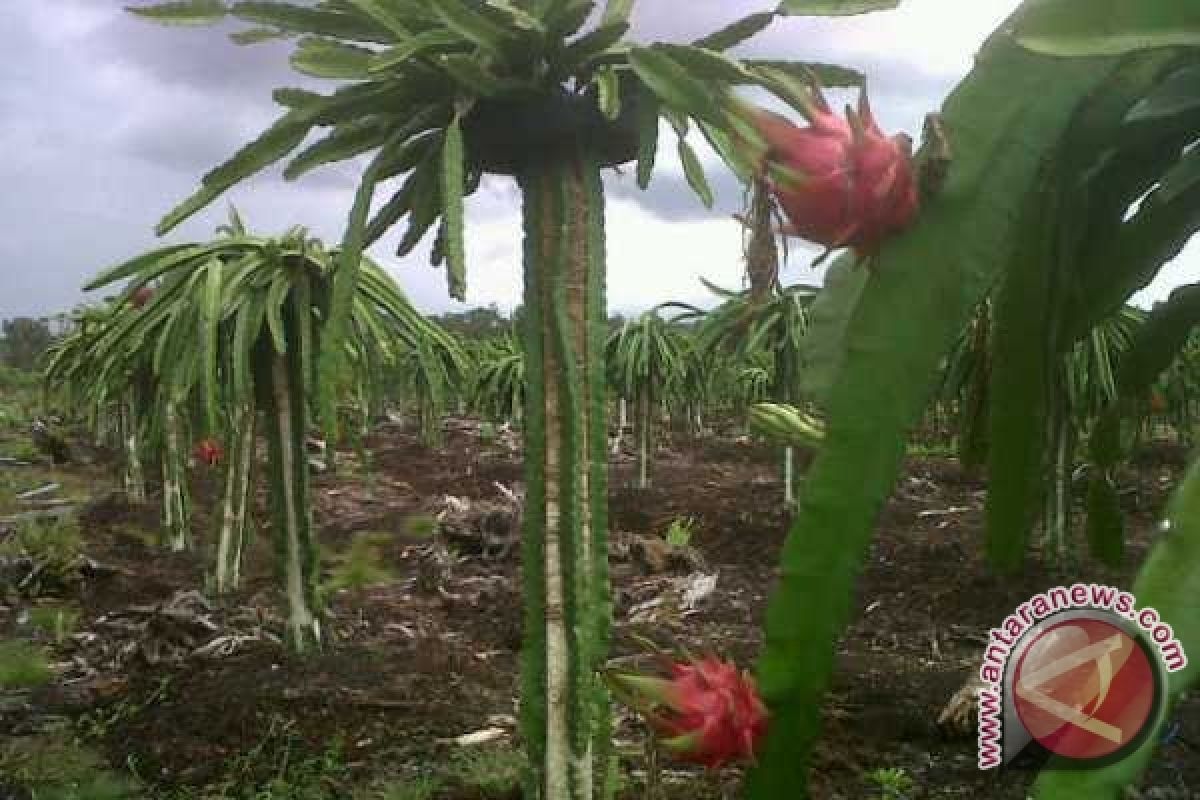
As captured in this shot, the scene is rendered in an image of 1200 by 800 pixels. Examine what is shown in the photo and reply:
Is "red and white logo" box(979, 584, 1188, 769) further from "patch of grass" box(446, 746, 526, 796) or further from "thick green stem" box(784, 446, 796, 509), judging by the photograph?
"thick green stem" box(784, 446, 796, 509)

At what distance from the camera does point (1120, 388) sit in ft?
4.32

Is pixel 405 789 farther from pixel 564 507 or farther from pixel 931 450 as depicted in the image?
pixel 931 450

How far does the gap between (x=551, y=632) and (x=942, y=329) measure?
1.53m

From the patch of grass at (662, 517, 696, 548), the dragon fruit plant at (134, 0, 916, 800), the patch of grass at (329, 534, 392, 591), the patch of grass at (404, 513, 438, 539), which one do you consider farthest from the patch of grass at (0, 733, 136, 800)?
the patch of grass at (404, 513, 438, 539)

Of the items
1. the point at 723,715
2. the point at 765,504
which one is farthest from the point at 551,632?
the point at 765,504

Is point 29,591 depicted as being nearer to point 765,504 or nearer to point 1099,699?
point 765,504

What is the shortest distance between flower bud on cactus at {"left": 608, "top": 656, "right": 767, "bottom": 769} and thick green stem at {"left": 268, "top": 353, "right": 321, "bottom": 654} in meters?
3.19

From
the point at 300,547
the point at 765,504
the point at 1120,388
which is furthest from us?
the point at 765,504

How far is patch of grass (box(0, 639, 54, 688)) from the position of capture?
4531 mm

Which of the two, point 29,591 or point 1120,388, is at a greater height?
point 1120,388

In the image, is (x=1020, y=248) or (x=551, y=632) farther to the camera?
(x=551, y=632)

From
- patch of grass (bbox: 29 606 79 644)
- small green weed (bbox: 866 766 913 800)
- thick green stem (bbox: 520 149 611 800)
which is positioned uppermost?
thick green stem (bbox: 520 149 611 800)

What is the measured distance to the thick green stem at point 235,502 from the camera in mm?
4758

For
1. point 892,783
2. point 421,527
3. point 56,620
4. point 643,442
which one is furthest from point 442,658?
point 643,442
